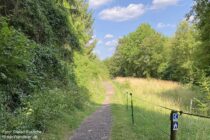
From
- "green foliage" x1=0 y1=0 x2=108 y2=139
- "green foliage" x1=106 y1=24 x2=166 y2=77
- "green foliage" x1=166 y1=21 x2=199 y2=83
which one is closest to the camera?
"green foliage" x1=0 y1=0 x2=108 y2=139

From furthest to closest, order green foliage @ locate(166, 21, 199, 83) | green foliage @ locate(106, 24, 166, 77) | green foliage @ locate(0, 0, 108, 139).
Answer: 1. green foliage @ locate(106, 24, 166, 77)
2. green foliage @ locate(166, 21, 199, 83)
3. green foliage @ locate(0, 0, 108, 139)

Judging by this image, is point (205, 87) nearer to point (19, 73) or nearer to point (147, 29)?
point (19, 73)

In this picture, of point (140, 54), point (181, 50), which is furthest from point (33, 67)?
point (140, 54)

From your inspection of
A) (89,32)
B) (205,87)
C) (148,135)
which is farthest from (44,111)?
(89,32)

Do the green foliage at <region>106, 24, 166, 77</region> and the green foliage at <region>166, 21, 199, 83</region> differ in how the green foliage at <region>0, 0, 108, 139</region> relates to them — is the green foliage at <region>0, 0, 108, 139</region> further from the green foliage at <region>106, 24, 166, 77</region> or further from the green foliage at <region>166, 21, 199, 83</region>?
the green foliage at <region>106, 24, 166, 77</region>

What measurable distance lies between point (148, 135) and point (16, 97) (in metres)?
3.89

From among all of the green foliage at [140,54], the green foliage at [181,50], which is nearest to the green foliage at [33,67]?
the green foliage at [181,50]

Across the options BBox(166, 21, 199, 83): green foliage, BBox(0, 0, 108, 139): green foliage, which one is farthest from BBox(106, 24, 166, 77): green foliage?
BBox(0, 0, 108, 139): green foliage

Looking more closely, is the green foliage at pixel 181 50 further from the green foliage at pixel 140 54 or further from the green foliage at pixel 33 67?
the green foliage at pixel 33 67

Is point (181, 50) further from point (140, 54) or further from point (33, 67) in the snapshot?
point (33, 67)

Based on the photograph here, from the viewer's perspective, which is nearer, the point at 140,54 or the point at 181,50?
the point at 181,50

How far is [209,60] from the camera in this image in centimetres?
1861

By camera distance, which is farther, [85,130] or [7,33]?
[85,130]

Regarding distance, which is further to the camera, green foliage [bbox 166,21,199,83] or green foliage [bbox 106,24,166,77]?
green foliage [bbox 106,24,166,77]
